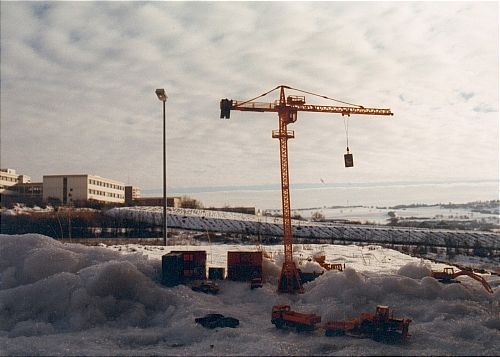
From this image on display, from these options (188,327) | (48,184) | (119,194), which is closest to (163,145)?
(188,327)

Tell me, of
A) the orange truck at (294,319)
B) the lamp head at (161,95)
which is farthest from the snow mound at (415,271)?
the lamp head at (161,95)

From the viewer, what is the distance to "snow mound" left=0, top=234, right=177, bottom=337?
15547 mm

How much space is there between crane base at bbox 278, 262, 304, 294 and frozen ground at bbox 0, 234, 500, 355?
2.09 ft

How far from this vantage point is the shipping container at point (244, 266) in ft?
71.4

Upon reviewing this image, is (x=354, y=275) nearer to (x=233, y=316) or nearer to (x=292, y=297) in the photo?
(x=292, y=297)

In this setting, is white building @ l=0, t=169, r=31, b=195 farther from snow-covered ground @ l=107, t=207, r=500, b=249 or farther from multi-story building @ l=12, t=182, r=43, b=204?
snow-covered ground @ l=107, t=207, r=500, b=249

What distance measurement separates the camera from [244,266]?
21.8 meters

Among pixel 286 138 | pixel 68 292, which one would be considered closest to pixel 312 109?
pixel 286 138

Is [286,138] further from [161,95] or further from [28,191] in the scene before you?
[28,191]

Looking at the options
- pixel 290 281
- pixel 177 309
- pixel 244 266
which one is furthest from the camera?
pixel 244 266

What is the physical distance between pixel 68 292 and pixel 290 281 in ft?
32.9

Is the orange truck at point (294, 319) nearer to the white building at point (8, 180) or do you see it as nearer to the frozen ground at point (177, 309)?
the frozen ground at point (177, 309)

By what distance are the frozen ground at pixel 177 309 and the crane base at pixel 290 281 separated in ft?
2.09

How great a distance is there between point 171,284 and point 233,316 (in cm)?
468
